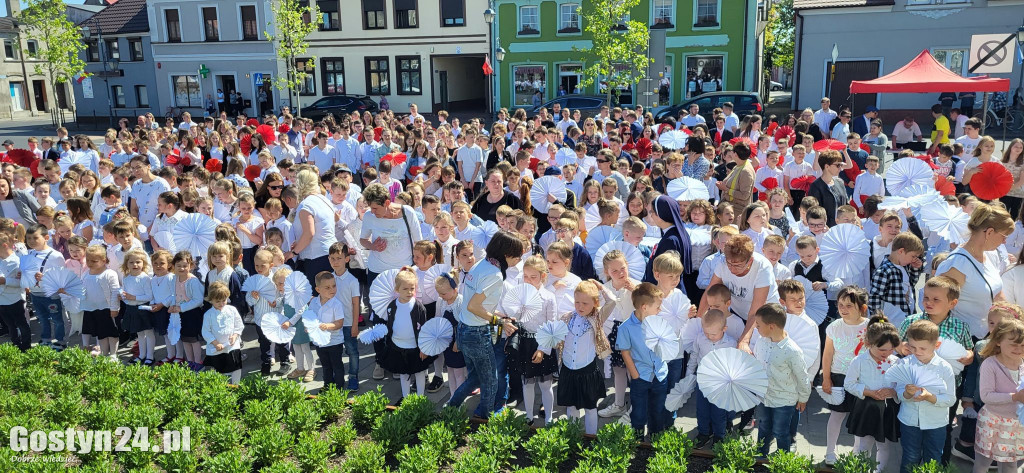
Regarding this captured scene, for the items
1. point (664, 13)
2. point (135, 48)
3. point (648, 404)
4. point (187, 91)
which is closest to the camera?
point (648, 404)

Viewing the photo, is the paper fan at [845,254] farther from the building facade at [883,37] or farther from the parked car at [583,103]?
the building facade at [883,37]

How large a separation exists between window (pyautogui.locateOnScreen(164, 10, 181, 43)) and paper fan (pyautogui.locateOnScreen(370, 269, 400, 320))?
130ft

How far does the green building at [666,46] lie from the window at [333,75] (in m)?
8.60

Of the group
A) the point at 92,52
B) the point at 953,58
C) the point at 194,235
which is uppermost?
the point at 92,52

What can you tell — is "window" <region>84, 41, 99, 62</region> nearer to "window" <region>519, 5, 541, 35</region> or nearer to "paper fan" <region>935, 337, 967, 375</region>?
"window" <region>519, 5, 541, 35</region>

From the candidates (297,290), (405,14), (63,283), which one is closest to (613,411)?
(297,290)

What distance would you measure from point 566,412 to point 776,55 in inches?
2324

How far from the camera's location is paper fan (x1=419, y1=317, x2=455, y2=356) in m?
6.12

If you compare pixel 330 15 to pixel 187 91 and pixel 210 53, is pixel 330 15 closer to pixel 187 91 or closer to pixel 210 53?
pixel 210 53

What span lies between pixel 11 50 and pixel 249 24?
81.4 feet

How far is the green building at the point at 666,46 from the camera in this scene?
3288 centimetres

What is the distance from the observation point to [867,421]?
4.88 m

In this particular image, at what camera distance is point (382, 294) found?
247 inches

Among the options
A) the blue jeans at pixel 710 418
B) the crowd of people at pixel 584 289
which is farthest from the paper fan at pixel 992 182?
the blue jeans at pixel 710 418
